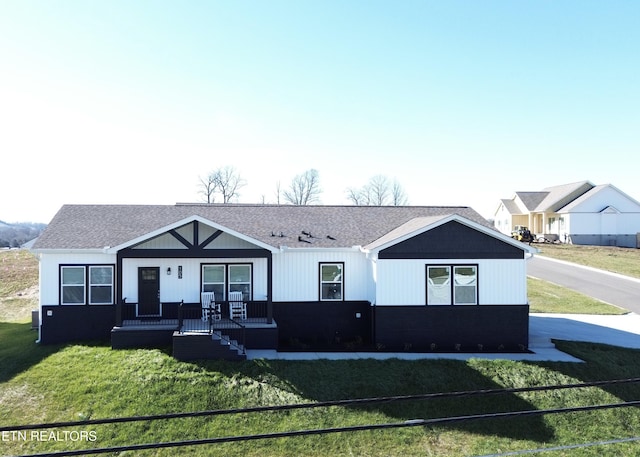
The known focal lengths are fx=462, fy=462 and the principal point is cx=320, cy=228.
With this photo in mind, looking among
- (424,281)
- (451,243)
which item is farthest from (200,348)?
(451,243)

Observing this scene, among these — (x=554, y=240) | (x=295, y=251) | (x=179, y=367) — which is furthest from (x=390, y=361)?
(x=554, y=240)

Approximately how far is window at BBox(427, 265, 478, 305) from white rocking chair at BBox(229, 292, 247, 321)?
682 cm

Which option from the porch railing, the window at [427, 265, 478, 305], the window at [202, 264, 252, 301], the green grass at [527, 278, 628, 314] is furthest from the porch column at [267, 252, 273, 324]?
the green grass at [527, 278, 628, 314]

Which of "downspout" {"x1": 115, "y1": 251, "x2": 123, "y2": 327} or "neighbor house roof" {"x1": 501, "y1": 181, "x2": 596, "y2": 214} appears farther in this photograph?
"neighbor house roof" {"x1": 501, "y1": 181, "x2": 596, "y2": 214}

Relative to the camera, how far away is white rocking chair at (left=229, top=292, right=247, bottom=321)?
17125mm

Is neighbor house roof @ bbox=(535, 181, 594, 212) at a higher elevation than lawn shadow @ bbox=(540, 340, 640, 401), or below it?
→ higher

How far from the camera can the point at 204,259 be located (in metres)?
17.3

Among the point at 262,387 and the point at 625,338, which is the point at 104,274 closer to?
the point at 262,387

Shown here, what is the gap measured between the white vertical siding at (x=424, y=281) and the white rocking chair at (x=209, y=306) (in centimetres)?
586

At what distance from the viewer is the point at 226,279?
17.5 m

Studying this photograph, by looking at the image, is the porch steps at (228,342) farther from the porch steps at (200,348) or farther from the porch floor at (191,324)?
the porch floor at (191,324)

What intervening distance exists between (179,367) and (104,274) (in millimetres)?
5498

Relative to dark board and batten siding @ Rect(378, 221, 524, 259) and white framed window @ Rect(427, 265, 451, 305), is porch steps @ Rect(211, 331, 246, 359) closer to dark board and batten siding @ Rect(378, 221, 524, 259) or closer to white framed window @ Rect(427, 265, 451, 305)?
dark board and batten siding @ Rect(378, 221, 524, 259)

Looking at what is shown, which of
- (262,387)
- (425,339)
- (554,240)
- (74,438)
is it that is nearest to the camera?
(74,438)
